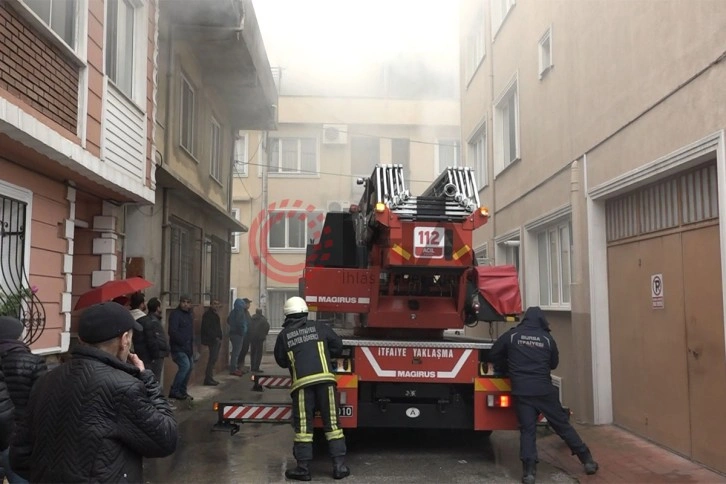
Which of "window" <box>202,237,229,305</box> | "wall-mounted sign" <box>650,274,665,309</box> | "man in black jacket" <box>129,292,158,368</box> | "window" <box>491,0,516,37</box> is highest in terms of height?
"window" <box>491,0,516,37</box>

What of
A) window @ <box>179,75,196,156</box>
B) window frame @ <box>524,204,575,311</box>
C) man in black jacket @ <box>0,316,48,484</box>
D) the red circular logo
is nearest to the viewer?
man in black jacket @ <box>0,316,48,484</box>

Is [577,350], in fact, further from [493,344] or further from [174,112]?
[174,112]

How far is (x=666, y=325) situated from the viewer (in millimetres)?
6309

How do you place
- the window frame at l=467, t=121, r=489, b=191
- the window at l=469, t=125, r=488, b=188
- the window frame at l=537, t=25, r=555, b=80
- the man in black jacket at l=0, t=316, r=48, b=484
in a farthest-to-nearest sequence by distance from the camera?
the window at l=469, t=125, r=488, b=188
the window frame at l=467, t=121, r=489, b=191
the window frame at l=537, t=25, r=555, b=80
the man in black jacket at l=0, t=316, r=48, b=484

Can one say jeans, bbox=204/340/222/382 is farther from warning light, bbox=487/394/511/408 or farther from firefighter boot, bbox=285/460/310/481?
warning light, bbox=487/394/511/408

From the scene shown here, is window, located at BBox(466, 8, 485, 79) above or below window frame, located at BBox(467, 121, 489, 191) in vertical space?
above

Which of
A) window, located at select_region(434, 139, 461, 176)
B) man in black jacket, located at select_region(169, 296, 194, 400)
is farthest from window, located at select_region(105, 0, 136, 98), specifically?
window, located at select_region(434, 139, 461, 176)

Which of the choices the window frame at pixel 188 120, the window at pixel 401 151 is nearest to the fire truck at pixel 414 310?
the window frame at pixel 188 120

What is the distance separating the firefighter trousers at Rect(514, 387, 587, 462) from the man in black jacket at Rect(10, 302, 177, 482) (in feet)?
12.8

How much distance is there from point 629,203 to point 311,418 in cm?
426

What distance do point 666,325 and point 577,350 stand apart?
1.70 meters

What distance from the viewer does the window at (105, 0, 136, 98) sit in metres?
7.12

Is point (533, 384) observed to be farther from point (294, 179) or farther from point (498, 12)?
point (294, 179)

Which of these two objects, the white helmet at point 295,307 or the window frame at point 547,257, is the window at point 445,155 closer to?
the window frame at point 547,257
